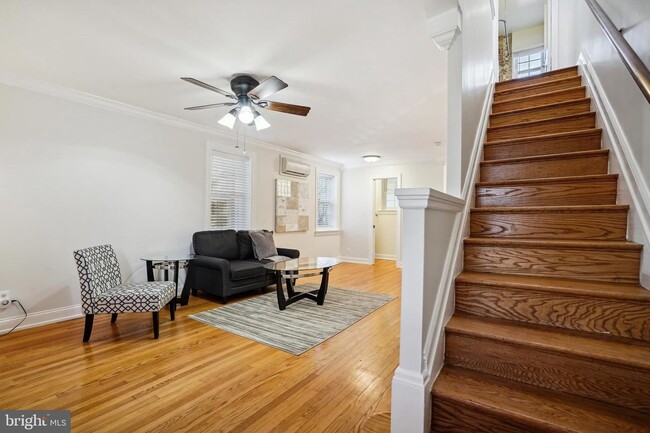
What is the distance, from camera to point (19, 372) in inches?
79.1

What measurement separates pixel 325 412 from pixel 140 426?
0.97 m

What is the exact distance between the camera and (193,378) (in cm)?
195

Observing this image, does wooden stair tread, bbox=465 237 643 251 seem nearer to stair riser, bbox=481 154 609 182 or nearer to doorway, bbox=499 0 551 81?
stair riser, bbox=481 154 609 182

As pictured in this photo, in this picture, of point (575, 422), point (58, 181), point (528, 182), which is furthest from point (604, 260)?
point (58, 181)

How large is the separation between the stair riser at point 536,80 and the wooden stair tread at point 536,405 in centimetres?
294

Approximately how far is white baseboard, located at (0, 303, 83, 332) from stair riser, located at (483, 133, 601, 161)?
4301mm

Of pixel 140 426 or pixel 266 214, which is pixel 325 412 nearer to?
pixel 140 426

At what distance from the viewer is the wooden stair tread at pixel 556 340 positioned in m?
1.04

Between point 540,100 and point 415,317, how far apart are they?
2.58 meters

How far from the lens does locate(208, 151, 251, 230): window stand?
14.8 ft

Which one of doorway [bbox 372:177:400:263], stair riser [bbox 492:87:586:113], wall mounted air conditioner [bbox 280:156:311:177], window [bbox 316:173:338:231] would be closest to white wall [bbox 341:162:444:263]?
window [bbox 316:173:338:231]

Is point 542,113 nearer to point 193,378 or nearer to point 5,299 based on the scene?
point 193,378

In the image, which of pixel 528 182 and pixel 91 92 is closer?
pixel 528 182

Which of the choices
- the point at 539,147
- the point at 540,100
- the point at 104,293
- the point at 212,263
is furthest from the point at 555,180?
the point at 104,293
